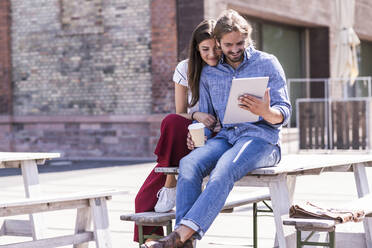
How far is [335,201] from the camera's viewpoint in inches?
313

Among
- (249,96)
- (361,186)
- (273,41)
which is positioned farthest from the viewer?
(273,41)

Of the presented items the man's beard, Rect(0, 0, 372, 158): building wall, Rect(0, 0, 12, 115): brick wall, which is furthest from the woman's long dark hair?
Rect(0, 0, 12, 115): brick wall

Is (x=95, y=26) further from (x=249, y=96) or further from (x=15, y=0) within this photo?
(x=249, y=96)

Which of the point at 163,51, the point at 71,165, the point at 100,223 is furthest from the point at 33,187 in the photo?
the point at 163,51

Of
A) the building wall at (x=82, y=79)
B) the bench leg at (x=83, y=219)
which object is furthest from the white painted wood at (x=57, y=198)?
the building wall at (x=82, y=79)

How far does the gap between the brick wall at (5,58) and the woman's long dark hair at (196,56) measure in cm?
1253

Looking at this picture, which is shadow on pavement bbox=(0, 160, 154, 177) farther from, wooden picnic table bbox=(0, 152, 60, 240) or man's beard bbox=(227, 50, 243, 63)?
man's beard bbox=(227, 50, 243, 63)

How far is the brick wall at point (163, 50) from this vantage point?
592 inches

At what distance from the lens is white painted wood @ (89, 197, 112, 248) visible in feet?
15.8

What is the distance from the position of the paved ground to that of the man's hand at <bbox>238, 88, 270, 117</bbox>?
5.27 ft

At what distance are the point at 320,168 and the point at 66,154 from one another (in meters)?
12.1

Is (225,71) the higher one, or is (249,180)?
(225,71)

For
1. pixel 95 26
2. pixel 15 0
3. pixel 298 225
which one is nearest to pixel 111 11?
pixel 95 26

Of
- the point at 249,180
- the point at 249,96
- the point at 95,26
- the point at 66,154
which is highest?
the point at 95,26
